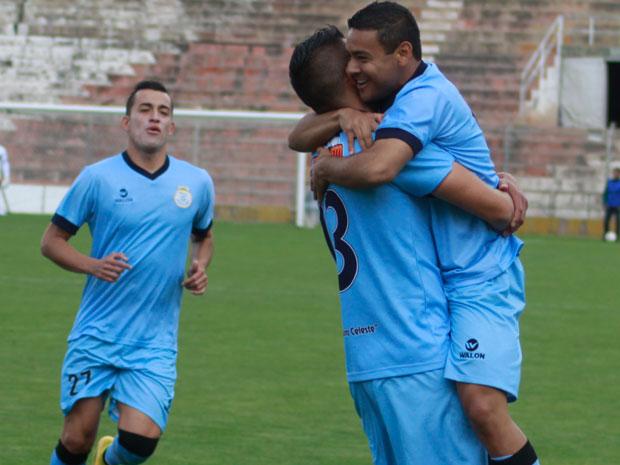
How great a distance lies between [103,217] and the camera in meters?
6.66

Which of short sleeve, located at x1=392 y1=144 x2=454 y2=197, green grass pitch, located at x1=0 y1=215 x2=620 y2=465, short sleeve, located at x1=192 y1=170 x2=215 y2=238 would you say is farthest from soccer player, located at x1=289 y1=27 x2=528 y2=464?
green grass pitch, located at x1=0 y1=215 x2=620 y2=465

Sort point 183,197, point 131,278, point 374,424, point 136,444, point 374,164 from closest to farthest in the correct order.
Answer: point 374,164
point 374,424
point 136,444
point 131,278
point 183,197

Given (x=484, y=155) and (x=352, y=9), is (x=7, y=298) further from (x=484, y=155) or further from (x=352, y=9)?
(x=352, y=9)

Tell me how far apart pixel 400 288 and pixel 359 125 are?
0.54 meters

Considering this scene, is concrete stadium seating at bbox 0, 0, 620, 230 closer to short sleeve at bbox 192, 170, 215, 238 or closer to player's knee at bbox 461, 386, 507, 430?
short sleeve at bbox 192, 170, 215, 238

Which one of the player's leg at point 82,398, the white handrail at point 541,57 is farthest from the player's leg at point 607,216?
the player's leg at point 82,398

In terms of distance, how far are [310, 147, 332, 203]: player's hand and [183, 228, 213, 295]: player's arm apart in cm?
193

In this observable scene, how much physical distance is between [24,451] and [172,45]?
88.6ft

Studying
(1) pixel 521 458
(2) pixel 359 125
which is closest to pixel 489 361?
(1) pixel 521 458

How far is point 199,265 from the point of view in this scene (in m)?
6.81

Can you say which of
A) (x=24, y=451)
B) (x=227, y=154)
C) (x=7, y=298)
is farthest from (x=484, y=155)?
(x=227, y=154)

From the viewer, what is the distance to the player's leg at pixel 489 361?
4.43 meters

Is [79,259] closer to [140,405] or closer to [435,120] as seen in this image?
[140,405]

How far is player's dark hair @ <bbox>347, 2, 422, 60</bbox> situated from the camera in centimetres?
436
